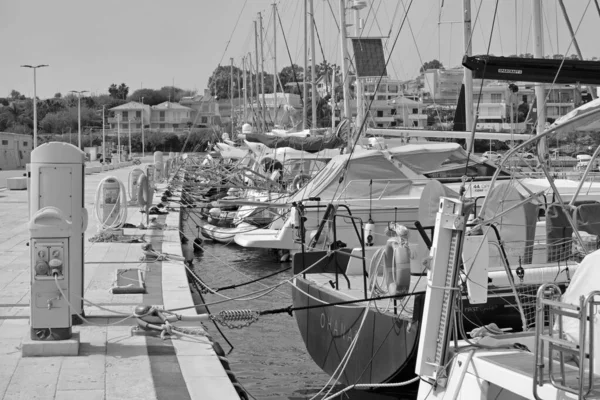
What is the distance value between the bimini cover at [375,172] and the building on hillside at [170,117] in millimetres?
154492

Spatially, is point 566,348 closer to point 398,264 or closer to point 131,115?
point 398,264

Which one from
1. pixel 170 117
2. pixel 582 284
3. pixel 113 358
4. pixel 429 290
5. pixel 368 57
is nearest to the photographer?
pixel 582 284

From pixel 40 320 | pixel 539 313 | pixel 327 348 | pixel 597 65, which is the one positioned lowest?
pixel 327 348

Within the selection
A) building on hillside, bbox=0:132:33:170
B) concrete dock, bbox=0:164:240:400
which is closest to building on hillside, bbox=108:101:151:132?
building on hillside, bbox=0:132:33:170

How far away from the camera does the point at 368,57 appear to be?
27.4 meters

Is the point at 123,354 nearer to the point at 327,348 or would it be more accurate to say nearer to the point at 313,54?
the point at 327,348

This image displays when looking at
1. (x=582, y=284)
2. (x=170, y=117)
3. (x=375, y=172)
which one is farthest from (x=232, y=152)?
(x=170, y=117)

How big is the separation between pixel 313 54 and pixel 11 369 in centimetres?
3406

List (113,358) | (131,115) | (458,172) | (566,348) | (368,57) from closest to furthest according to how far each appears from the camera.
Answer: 1. (566,348)
2. (113,358)
3. (458,172)
4. (368,57)
5. (131,115)

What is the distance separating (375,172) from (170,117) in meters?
158

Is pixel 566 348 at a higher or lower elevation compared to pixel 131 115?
lower

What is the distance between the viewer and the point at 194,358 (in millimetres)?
8484

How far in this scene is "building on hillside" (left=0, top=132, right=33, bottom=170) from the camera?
289 feet

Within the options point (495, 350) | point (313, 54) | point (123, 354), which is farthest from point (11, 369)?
point (313, 54)
